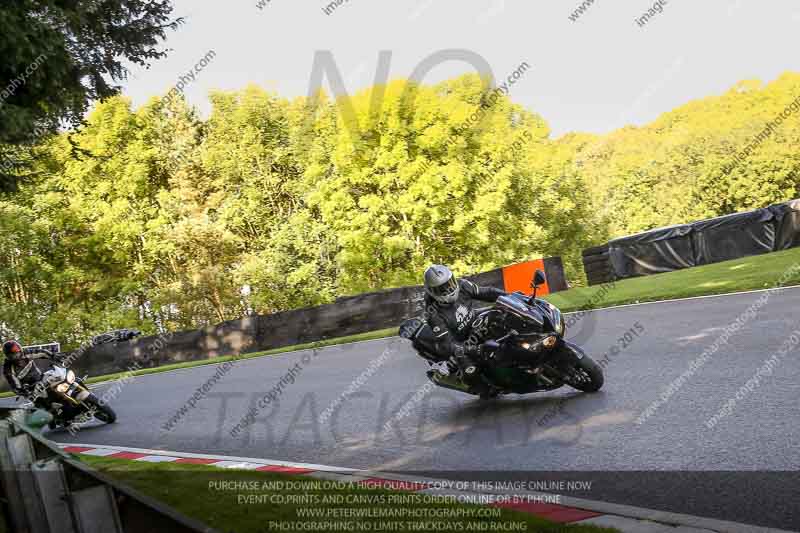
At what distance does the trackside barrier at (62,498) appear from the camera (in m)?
2.93

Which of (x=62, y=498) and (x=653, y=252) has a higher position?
(x=62, y=498)

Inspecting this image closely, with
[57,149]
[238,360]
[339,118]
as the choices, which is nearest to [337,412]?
[238,360]

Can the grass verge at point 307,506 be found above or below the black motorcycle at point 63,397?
below

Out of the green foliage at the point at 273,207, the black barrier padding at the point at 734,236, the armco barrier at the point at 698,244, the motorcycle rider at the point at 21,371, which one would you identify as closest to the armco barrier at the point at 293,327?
the armco barrier at the point at 698,244

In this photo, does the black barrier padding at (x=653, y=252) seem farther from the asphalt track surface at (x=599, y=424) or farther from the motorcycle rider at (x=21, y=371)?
the motorcycle rider at (x=21, y=371)

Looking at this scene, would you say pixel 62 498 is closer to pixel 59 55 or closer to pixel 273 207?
pixel 59 55

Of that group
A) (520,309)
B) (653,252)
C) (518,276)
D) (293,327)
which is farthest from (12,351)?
(653,252)

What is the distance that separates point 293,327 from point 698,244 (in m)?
14.0

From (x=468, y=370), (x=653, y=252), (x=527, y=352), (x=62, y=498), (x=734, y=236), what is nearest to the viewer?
(x=62, y=498)

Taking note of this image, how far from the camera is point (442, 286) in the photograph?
8.33 metres

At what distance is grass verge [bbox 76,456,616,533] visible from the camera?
4797mm

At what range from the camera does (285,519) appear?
17.5 feet

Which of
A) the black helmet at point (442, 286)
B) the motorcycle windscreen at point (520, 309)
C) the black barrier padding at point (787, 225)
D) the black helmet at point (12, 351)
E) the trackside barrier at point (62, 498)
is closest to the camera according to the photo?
the trackside barrier at point (62, 498)

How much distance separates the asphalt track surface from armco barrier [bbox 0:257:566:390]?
8.05 meters
